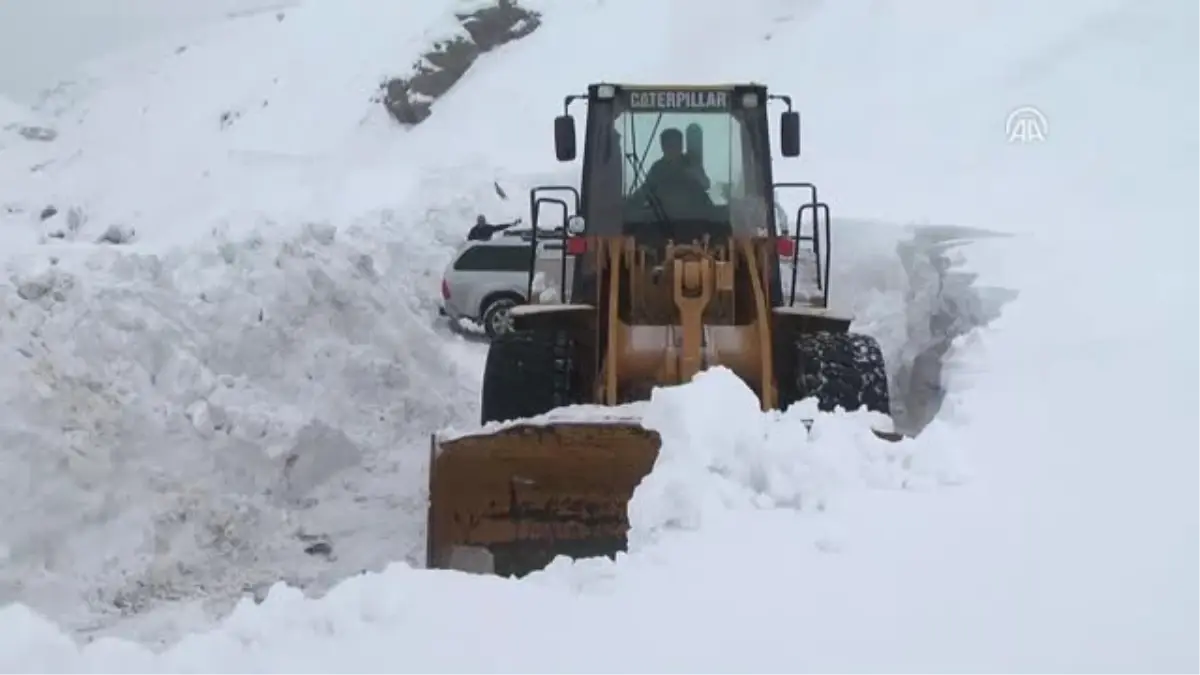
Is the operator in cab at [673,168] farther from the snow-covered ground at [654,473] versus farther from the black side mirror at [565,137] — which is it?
the snow-covered ground at [654,473]

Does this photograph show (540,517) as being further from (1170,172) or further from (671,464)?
(1170,172)

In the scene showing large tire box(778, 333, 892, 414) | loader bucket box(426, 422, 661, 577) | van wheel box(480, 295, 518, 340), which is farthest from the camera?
van wheel box(480, 295, 518, 340)

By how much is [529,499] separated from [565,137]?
9.04ft

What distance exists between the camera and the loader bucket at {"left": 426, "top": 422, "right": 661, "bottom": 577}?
5727 millimetres

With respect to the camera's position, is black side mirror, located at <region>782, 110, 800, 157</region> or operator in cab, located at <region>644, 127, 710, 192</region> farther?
black side mirror, located at <region>782, 110, 800, 157</region>

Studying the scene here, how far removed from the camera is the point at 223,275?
30.0 feet

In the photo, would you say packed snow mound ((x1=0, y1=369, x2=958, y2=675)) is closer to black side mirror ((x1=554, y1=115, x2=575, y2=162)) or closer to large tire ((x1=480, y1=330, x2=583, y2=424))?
large tire ((x1=480, y1=330, x2=583, y2=424))

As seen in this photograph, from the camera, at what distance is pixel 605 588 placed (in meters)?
3.75

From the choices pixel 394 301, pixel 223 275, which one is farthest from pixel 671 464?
pixel 394 301

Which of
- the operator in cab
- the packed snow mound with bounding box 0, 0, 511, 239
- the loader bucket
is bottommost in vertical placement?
the loader bucket

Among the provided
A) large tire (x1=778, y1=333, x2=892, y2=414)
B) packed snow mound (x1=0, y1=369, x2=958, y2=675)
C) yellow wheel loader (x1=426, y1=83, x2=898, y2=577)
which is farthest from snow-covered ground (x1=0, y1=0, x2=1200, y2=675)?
yellow wheel loader (x1=426, y1=83, x2=898, y2=577)

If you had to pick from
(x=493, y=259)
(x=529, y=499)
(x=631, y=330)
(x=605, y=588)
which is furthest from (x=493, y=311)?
(x=605, y=588)

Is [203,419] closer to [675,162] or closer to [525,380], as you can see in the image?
[525,380]

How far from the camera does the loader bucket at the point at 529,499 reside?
5727 millimetres
